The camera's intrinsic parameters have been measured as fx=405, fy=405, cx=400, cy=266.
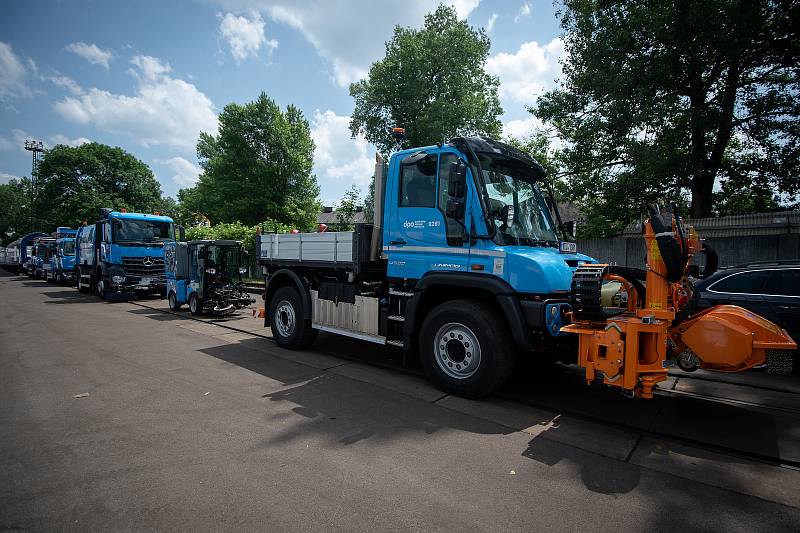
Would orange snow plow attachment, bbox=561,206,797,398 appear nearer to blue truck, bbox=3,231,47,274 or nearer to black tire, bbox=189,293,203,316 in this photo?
black tire, bbox=189,293,203,316

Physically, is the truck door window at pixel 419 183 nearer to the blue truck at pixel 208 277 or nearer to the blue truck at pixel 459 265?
the blue truck at pixel 459 265

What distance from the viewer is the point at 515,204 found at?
518 cm

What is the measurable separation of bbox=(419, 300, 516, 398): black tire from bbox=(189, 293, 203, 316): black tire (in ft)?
26.4

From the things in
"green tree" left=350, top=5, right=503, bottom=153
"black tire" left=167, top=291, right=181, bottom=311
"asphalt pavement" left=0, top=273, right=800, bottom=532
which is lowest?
"asphalt pavement" left=0, top=273, right=800, bottom=532

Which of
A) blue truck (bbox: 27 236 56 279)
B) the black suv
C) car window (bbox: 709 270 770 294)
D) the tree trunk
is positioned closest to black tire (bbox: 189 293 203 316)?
the black suv

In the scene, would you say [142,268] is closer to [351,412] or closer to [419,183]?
[419,183]

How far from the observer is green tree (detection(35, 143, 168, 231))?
39062 millimetres

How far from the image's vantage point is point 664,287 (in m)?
3.82

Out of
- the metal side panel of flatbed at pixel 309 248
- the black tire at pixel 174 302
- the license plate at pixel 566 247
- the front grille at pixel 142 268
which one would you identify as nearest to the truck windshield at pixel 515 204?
the license plate at pixel 566 247

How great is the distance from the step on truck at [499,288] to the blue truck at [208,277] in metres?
5.16

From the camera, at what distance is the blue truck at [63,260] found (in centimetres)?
2059

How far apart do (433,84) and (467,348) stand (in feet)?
97.8

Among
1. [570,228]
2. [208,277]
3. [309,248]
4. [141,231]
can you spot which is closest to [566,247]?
[570,228]

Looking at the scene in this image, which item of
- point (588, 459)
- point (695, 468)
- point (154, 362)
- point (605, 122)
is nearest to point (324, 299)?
point (154, 362)
